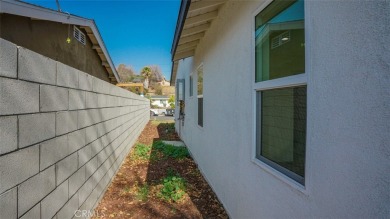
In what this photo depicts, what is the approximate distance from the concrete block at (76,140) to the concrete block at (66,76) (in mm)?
556

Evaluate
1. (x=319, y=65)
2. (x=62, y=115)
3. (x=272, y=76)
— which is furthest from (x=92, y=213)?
(x=319, y=65)

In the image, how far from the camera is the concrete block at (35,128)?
1792mm

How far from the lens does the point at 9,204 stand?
5.24 feet

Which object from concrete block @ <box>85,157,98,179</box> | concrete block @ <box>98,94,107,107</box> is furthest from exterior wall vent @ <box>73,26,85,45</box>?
concrete block @ <box>85,157,98,179</box>

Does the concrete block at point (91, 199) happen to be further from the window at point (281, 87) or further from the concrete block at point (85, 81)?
the window at point (281, 87)

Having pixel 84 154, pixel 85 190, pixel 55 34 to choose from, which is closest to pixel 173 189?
pixel 85 190

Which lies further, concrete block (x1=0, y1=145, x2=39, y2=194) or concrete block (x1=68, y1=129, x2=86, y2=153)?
concrete block (x1=68, y1=129, x2=86, y2=153)

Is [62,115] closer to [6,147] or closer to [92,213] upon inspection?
[6,147]

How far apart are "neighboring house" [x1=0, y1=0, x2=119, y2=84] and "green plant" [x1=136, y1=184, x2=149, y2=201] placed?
4.51 meters

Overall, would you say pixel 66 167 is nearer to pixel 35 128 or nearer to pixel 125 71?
pixel 35 128

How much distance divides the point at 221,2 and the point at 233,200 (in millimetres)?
3053

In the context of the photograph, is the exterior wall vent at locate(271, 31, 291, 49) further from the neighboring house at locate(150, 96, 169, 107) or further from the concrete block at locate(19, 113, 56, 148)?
the neighboring house at locate(150, 96, 169, 107)

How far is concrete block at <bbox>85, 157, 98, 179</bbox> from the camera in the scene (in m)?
3.45

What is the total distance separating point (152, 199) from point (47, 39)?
6.07 metres
